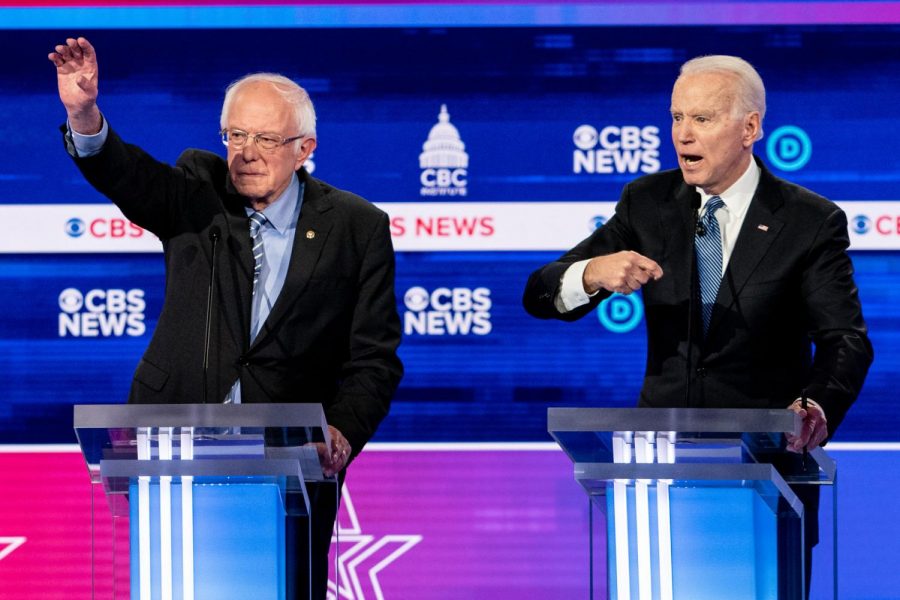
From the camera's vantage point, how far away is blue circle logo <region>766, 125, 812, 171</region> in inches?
185

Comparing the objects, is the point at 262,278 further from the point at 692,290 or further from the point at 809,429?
the point at 809,429

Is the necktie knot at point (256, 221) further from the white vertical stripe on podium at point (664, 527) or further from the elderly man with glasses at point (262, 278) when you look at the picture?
the white vertical stripe on podium at point (664, 527)

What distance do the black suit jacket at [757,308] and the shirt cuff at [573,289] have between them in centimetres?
2

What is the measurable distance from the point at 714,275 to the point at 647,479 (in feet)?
2.86

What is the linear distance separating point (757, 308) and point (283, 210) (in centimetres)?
109

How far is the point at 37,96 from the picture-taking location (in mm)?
4715

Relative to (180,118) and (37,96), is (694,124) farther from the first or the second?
(37,96)

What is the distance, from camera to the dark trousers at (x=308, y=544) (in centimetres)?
261

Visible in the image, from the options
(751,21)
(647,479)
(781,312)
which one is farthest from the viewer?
(751,21)

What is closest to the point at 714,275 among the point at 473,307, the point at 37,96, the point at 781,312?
the point at 781,312

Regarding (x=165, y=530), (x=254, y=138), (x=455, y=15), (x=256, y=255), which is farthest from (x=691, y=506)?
(x=455, y=15)

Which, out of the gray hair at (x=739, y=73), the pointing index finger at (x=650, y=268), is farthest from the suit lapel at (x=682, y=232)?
the pointing index finger at (x=650, y=268)

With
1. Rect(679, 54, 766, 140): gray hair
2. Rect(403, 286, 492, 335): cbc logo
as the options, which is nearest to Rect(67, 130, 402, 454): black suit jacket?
Rect(679, 54, 766, 140): gray hair

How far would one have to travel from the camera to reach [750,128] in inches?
135
